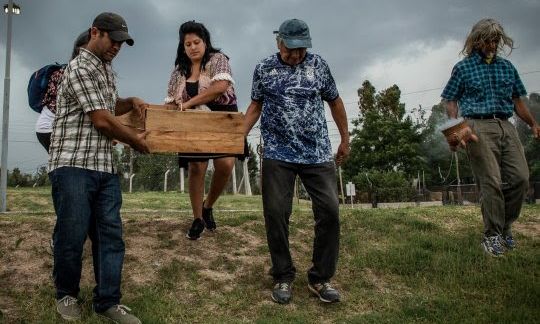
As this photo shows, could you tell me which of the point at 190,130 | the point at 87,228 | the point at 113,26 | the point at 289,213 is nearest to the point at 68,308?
the point at 87,228

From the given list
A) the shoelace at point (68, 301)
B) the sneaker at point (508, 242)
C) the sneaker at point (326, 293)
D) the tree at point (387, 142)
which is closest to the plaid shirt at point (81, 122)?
the shoelace at point (68, 301)

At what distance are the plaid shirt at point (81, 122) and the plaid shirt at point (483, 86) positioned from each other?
3.58 meters

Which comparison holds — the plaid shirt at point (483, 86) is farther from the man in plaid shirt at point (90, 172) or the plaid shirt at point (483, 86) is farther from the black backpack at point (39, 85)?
the black backpack at point (39, 85)

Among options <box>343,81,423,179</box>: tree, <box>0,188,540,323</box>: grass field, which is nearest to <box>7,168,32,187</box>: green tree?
<box>343,81,423,179</box>: tree

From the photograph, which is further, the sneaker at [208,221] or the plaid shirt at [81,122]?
the sneaker at [208,221]

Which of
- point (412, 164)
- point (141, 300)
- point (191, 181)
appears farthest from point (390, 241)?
point (412, 164)

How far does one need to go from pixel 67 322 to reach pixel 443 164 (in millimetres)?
55352

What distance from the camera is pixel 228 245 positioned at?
5.15 meters

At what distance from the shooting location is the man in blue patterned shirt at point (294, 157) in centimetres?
397

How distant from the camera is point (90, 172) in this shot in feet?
11.1

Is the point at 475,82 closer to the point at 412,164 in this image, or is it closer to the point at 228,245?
the point at 228,245

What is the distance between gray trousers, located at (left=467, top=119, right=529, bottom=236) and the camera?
4.84 m

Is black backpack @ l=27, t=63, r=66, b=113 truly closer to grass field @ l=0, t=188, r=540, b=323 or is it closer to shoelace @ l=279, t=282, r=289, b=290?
grass field @ l=0, t=188, r=540, b=323

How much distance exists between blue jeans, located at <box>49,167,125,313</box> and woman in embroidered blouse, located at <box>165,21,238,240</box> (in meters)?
1.21
